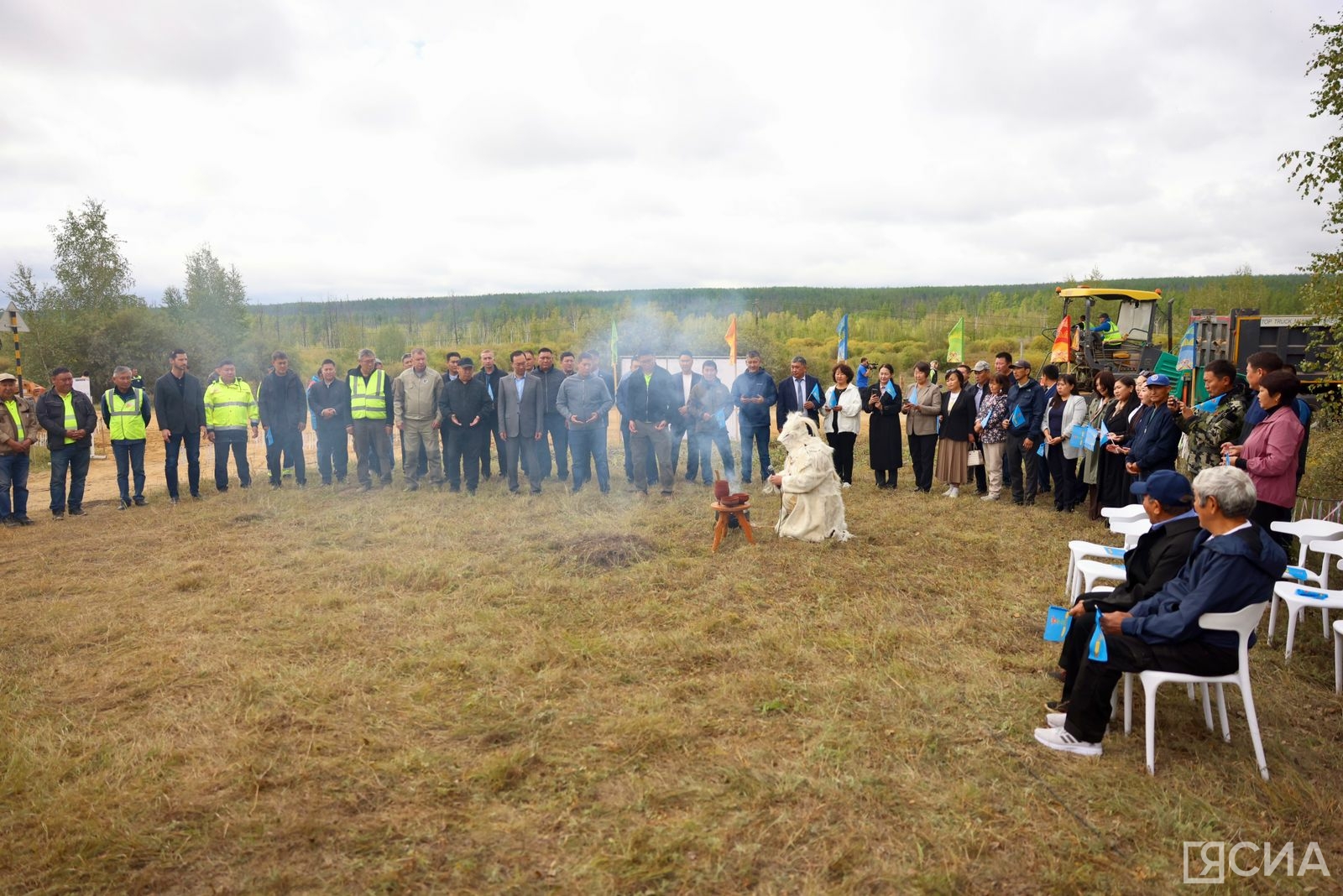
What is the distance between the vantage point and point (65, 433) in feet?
27.8

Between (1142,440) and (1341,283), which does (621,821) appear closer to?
(1142,440)

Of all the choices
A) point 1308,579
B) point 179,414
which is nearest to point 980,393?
point 1308,579

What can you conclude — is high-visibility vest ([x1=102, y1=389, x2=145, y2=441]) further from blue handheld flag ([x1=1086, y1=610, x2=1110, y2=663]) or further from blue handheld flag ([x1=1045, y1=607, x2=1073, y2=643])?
blue handheld flag ([x1=1086, y1=610, x2=1110, y2=663])

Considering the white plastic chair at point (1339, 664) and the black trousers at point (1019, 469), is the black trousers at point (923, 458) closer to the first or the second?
the black trousers at point (1019, 469)

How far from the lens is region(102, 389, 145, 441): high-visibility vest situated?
348 inches

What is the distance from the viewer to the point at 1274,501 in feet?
15.9

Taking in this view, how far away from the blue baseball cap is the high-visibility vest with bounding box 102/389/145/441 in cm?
1014

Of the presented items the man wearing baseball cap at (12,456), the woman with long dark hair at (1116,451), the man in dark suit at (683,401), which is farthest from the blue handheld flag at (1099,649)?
the man wearing baseball cap at (12,456)

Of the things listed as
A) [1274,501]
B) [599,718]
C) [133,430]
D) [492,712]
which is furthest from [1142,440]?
[133,430]

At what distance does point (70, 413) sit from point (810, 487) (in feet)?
26.8

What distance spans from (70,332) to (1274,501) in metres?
27.8

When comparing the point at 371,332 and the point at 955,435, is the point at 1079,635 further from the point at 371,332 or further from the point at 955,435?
the point at 371,332
